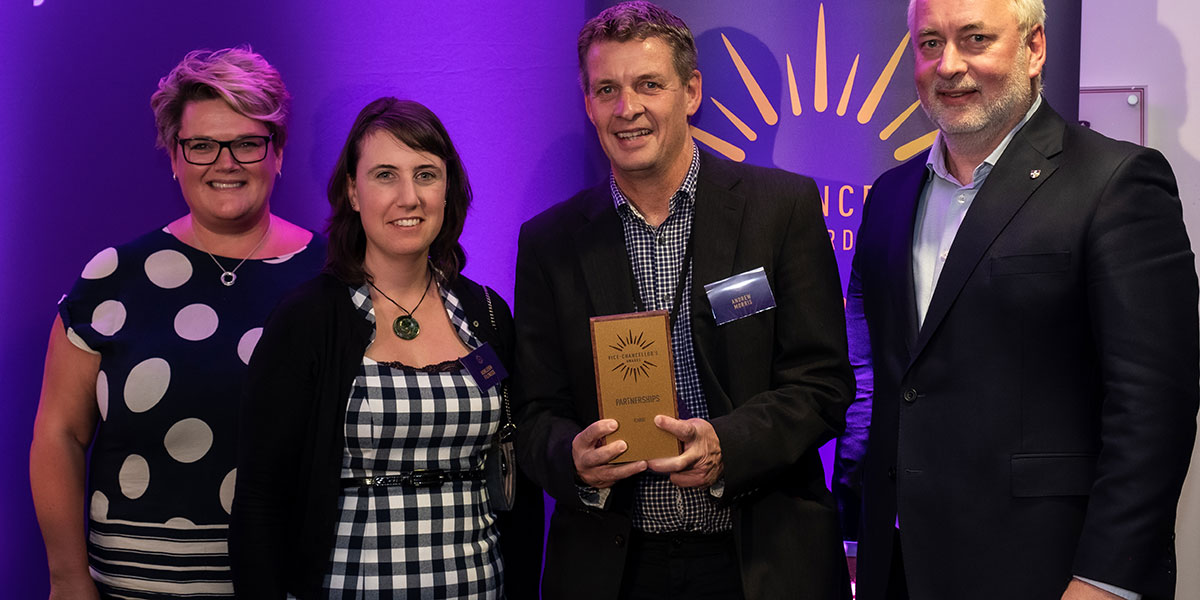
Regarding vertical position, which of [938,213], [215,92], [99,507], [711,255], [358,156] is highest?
[215,92]

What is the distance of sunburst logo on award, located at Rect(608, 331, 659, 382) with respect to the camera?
2334 millimetres

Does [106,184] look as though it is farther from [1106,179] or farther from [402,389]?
[1106,179]

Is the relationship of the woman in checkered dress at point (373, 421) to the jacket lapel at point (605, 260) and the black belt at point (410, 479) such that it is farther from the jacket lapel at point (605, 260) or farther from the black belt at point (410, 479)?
the jacket lapel at point (605, 260)

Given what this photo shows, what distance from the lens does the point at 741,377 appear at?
262 cm

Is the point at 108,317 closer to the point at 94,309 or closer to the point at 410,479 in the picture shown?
the point at 94,309

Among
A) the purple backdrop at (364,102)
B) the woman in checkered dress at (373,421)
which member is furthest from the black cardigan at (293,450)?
the purple backdrop at (364,102)

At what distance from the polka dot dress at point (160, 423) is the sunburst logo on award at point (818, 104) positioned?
158 centimetres

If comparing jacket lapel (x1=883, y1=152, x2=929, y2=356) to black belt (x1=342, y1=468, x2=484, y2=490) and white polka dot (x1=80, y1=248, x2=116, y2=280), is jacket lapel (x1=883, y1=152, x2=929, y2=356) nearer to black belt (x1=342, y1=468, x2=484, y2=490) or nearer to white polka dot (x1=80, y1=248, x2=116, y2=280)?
black belt (x1=342, y1=468, x2=484, y2=490)

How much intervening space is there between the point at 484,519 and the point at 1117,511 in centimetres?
149

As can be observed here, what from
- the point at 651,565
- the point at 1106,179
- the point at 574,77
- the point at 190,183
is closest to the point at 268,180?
the point at 190,183

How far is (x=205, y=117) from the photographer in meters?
3.15

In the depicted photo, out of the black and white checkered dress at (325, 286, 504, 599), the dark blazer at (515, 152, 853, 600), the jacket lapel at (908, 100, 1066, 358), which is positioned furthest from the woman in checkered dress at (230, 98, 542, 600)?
the jacket lapel at (908, 100, 1066, 358)

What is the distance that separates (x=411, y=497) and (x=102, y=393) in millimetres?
1093

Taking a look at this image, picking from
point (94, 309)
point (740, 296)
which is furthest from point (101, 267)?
point (740, 296)
